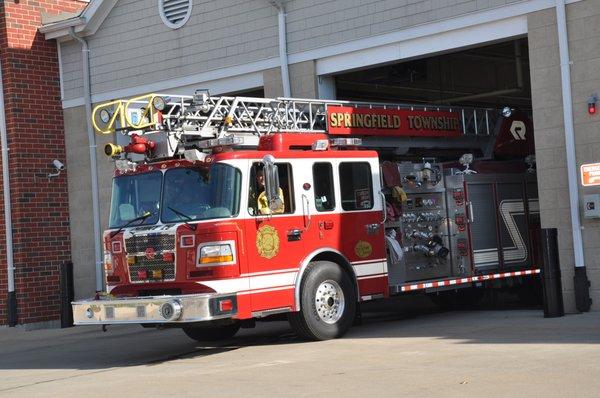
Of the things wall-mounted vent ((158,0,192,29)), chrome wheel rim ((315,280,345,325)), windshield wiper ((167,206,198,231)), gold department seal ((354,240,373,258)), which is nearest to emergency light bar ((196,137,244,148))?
windshield wiper ((167,206,198,231))

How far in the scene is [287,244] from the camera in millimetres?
11992

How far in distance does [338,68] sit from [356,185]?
3900 mm

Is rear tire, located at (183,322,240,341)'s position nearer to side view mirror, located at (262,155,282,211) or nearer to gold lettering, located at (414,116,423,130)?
side view mirror, located at (262,155,282,211)

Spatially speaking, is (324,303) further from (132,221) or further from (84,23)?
(84,23)

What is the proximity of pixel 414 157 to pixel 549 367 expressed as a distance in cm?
696

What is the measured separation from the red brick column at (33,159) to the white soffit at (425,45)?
6.20 metres

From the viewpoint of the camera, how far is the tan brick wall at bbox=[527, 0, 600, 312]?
1347 cm

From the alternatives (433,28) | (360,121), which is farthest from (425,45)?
(360,121)

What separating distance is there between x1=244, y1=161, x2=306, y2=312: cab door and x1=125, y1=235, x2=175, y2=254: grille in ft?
2.97

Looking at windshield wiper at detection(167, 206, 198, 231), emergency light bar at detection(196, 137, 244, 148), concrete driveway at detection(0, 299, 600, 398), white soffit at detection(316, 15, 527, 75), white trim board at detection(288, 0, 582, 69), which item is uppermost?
white trim board at detection(288, 0, 582, 69)

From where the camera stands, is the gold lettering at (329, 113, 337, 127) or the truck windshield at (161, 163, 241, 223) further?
the gold lettering at (329, 113, 337, 127)

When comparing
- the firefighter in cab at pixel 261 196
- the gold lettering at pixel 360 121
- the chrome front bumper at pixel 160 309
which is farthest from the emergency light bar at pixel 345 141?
the chrome front bumper at pixel 160 309

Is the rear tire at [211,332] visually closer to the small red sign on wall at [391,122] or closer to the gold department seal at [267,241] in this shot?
the gold department seal at [267,241]

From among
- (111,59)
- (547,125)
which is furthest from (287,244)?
(111,59)
